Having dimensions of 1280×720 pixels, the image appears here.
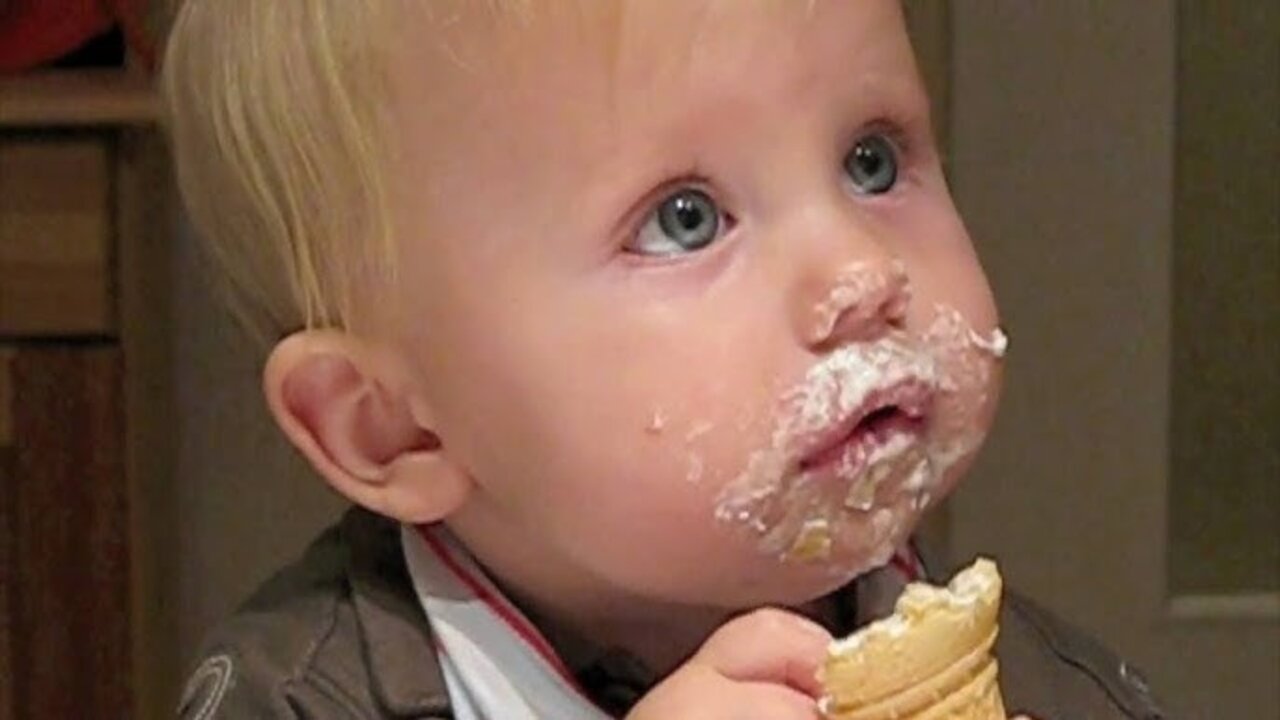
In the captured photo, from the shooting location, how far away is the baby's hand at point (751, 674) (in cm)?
81

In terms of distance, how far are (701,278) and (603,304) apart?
Result: 3 centimetres

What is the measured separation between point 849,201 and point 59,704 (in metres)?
0.89

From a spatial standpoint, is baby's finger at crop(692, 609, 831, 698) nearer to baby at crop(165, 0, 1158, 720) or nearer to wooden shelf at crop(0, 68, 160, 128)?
baby at crop(165, 0, 1158, 720)

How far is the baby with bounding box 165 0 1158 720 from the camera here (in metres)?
0.82

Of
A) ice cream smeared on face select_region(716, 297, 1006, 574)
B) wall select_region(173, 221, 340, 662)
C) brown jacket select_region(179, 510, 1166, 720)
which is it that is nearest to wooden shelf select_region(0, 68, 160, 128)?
wall select_region(173, 221, 340, 662)

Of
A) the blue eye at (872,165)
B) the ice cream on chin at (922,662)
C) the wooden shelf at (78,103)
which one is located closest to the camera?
the ice cream on chin at (922,662)

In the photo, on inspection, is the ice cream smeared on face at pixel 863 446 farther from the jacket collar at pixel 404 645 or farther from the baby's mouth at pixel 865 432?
the jacket collar at pixel 404 645

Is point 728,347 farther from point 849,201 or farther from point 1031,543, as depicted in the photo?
point 1031,543

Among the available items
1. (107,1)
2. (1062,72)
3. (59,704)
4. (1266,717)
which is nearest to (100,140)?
(107,1)

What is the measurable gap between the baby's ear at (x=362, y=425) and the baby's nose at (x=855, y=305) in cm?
16

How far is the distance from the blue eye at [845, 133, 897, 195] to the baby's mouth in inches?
3.0

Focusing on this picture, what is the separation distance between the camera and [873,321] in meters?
0.82

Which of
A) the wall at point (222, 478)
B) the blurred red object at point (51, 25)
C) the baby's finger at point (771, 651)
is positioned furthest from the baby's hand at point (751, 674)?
the wall at point (222, 478)

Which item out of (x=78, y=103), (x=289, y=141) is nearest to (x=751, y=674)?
(x=289, y=141)
